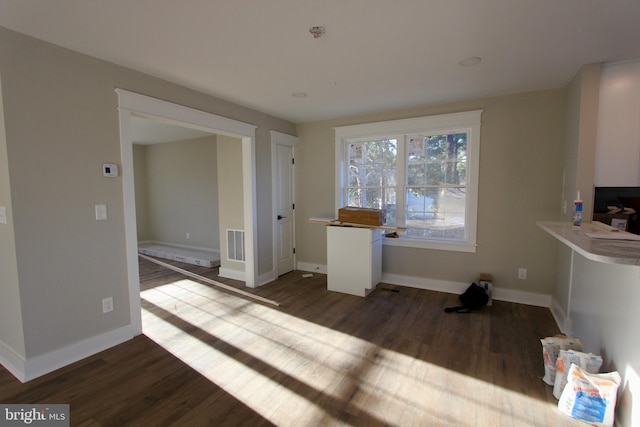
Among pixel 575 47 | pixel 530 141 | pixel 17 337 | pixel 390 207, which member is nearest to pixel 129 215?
pixel 17 337

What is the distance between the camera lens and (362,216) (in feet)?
12.7

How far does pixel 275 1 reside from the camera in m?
1.73

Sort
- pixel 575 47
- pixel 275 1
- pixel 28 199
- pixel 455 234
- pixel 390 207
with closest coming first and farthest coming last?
pixel 275 1 < pixel 28 199 < pixel 575 47 < pixel 455 234 < pixel 390 207

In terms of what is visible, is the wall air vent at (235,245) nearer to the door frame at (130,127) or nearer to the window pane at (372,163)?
the door frame at (130,127)

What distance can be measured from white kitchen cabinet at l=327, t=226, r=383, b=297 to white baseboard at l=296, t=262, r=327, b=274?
0.81 metres

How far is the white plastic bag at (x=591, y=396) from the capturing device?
1650 mm

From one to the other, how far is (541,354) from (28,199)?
4159mm

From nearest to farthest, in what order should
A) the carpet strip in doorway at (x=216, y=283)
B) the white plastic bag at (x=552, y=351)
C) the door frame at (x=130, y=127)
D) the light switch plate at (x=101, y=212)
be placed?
the white plastic bag at (x=552, y=351)
the light switch plate at (x=101, y=212)
the door frame at (x=130, y=127)
the carpet strip in doorway at (x=216, y=283)

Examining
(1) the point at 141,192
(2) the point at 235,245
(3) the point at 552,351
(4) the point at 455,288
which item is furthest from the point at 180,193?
(3) the point at 552,351

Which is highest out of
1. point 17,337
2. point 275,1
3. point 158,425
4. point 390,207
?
point 275,1

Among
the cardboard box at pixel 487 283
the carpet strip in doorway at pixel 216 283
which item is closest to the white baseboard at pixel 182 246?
the carpet strip in doorway at pixel 216 283

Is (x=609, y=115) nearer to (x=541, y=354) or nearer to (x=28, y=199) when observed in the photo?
(x=541, y=354)

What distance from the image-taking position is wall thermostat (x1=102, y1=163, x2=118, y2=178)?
251 centimetres

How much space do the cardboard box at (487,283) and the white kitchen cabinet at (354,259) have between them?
127cm
